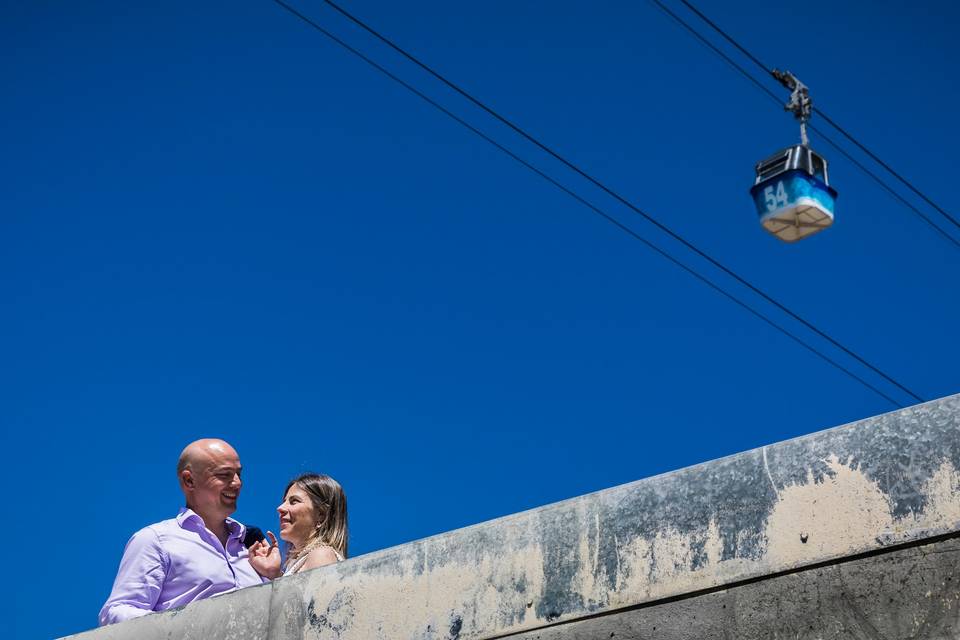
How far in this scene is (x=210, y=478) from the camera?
4.78m

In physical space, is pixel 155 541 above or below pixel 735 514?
above

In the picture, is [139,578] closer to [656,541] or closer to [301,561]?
[301,561]

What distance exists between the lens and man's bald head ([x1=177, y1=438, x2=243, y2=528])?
475 cm

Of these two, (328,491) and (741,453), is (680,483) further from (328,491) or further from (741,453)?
(328,491)

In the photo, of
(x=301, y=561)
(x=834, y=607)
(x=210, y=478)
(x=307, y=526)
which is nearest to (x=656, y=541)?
(x=834, y=607)

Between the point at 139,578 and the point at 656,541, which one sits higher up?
the point at 139,578

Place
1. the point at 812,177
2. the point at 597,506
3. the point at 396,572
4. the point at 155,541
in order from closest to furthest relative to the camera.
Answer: the point at 597,506 < the point at 396,572 < the point at 155,541 < the point at 812,177

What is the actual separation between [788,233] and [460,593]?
24.0 ft

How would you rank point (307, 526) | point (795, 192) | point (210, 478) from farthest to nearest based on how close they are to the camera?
point (795, 192)
point (210, 478)
point (307, 526)

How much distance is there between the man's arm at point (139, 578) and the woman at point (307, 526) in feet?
1.12

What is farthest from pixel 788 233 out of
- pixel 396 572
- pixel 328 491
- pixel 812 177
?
pixel 396 572

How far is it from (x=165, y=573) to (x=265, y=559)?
0.35m

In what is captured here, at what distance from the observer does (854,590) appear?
111 inches

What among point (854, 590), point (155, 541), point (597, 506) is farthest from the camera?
point (155, 541)
